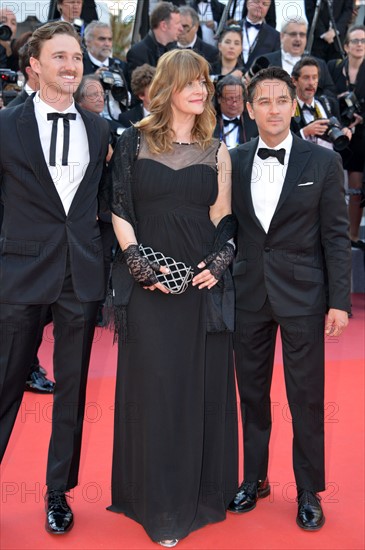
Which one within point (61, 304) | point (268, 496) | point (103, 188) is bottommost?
point (268, 496)

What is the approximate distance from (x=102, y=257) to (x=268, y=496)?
1.18m

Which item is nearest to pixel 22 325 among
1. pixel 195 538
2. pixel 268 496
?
pixel 195 538

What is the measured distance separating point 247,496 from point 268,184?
1.21 metres

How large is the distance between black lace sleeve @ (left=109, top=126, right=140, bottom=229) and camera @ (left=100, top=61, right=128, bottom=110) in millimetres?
2955

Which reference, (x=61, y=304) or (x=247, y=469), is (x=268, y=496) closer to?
(x=247, y=469)

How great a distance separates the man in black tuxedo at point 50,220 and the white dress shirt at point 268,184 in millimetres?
575

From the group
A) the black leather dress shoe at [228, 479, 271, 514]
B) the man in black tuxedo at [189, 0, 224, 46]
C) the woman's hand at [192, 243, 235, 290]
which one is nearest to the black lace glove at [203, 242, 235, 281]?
the woman's hand at [192, 243, 235, 290]

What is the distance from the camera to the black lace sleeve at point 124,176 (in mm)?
2793

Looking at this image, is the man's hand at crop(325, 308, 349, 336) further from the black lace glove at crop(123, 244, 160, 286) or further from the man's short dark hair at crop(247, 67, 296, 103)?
the man's short dark hair at crop(247, 67, 296, 103)

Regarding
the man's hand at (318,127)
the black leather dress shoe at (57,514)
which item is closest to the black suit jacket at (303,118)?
the man's hand at (318,127)

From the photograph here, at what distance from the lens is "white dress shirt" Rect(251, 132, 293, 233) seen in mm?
2904

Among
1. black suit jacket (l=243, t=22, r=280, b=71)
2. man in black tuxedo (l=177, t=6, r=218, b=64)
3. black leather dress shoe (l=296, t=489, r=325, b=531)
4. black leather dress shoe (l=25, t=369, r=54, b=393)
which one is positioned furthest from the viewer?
black suit jacket (l=243, t=22, r=280, b=71)

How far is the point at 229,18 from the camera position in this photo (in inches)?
297

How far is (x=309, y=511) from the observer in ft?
9.75
